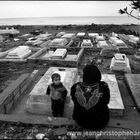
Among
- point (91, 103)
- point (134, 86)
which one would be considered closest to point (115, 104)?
point (134, 86)

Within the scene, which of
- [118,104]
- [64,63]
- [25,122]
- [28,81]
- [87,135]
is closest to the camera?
[87,135]

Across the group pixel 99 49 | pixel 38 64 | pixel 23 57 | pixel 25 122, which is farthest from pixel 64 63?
pixel 25 122

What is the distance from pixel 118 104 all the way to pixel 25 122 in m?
2.40

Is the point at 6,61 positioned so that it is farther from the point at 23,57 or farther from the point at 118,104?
the point at 118,104

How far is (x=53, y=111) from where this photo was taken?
209 inches

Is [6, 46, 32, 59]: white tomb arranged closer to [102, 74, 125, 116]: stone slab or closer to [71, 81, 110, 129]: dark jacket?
[102, 74, 125, 116]: stone slab

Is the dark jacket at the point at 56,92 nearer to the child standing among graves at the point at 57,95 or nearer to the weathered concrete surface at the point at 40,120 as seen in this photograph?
the child standing among graves at the point at 57,95

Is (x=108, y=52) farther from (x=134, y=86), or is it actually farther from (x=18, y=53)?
(x=134, y=86)

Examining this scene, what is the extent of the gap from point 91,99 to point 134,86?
349 centimetres

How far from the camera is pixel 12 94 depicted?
619cm

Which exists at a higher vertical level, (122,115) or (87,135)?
(87,135)

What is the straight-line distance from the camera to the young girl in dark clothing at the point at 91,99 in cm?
382

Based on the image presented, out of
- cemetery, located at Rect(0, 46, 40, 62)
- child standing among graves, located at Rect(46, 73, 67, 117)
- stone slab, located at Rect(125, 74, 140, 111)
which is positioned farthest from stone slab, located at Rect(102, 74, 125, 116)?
cemetery, located at Rect(0, 46, 40, 62)

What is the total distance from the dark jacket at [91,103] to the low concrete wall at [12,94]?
2466mm
